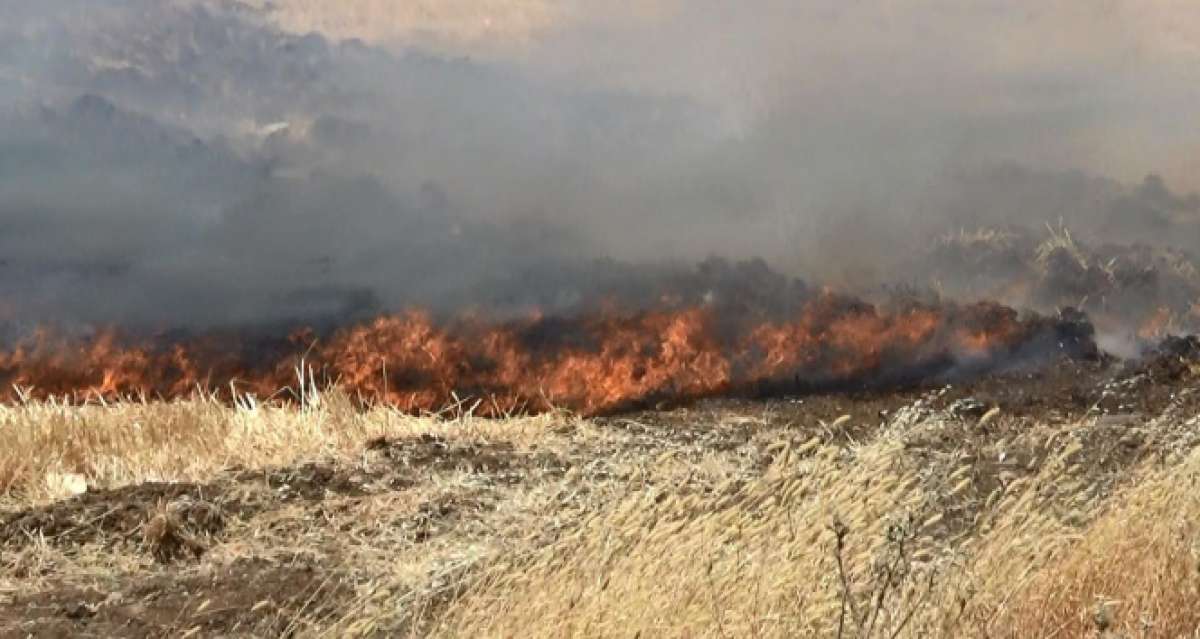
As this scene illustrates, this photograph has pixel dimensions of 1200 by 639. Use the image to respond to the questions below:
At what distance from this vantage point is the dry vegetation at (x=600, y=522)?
5004 mm

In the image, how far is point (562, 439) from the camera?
9.23 metres

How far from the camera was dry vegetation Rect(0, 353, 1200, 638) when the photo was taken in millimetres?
5004

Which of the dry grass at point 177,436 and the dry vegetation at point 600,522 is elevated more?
the dry vegetation at point 600,522

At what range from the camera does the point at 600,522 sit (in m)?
5.91

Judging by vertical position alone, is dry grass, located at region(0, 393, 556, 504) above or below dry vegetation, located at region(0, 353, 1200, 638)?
below

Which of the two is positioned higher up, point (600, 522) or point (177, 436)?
point (600, 522)

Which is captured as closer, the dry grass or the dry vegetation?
the dry vegetation

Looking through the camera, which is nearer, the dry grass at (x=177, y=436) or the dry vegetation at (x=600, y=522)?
the dry vegetation at (x=600, y=522)

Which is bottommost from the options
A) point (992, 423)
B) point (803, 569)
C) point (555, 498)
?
point (992, 423)

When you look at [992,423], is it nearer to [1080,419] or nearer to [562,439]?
[1080,419]

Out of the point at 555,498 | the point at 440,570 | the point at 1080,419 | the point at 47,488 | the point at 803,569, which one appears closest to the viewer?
the point at 803,569

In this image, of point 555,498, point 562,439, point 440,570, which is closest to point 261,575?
point 440,570

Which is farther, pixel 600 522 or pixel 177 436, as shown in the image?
pixel 177 436

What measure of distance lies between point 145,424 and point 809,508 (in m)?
5.94
